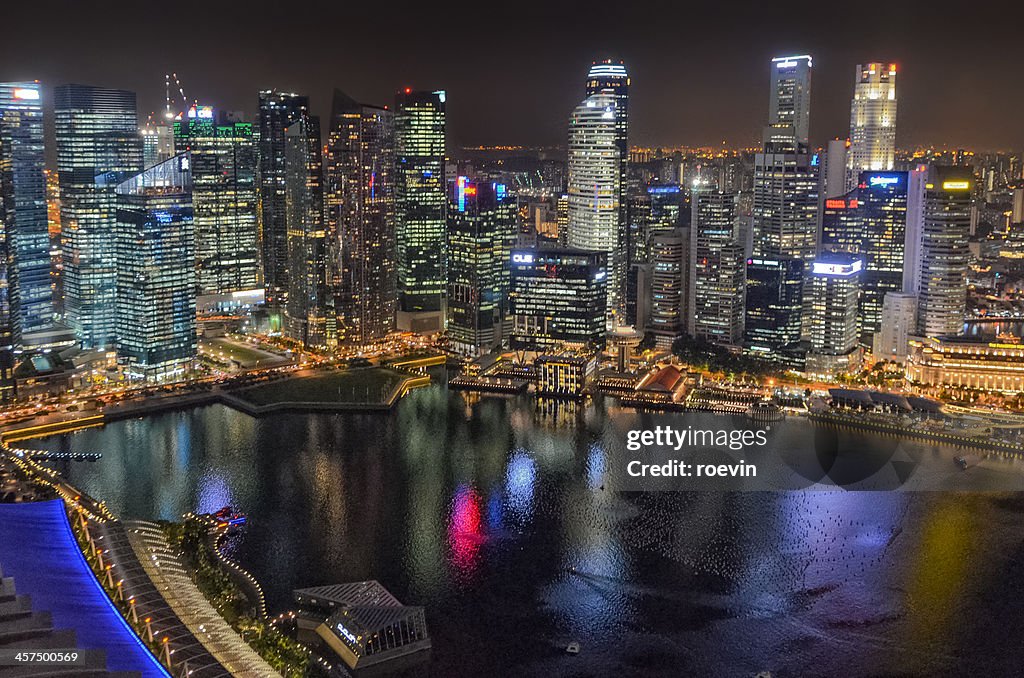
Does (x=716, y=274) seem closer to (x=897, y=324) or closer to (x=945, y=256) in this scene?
(x=897, y=324)

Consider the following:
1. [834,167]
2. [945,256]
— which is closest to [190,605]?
[945,256]

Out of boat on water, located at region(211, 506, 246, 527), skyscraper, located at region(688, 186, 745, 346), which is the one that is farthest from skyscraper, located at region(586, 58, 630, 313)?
boat on water, located at region(211, 506, 246, 527)

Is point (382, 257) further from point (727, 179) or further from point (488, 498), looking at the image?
point (727, 179)

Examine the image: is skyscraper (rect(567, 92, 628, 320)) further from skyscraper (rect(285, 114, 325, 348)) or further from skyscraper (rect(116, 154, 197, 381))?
skyscraper (rect(116, 154, 197, 381))

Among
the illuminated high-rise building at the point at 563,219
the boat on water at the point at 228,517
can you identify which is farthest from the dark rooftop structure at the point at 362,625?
the illuminated high-rise building at the point at 563,219

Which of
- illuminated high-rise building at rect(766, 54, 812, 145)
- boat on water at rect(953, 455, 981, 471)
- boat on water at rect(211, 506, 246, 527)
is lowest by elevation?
boat on water at rect(211, 506, 246, 527)

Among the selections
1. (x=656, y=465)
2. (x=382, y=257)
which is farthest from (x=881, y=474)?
(x=382, y=257)
